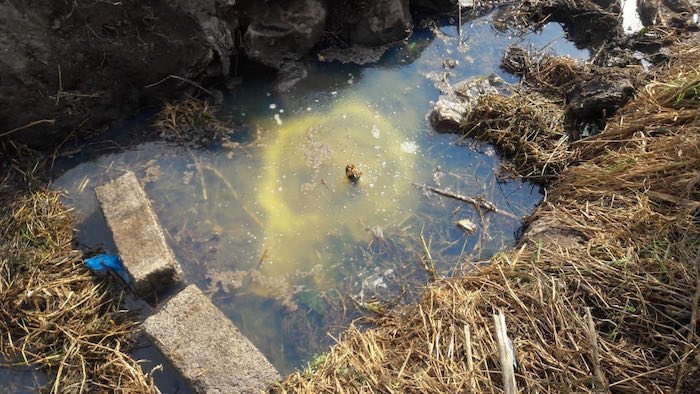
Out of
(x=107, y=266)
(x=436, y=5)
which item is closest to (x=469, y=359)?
(x=107, y=266)

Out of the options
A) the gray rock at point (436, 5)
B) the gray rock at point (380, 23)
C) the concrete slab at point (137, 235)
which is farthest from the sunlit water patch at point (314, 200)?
the gray rock at point (436, 5)

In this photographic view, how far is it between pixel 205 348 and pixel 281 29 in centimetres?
275

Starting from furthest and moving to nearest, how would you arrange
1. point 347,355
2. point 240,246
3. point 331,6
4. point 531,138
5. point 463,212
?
point 331,6 < point 531,138 < point 463,212 < point 240,246 < point 347,355

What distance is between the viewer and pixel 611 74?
13.9 ft

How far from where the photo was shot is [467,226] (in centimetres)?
375

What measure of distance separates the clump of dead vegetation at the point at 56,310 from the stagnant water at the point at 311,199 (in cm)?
22

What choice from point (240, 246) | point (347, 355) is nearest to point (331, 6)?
point (240, 246)

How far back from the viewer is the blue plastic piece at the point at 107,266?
10.6ft

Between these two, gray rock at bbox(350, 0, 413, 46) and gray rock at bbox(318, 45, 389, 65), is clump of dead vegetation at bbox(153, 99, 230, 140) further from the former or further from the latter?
gray rock at bbox(350, 0, 413, 46)

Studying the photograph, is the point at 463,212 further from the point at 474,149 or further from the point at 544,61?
the point at 544,61

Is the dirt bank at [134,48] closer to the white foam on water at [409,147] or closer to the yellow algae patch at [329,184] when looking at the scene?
the yellow algae patch at [329,184]

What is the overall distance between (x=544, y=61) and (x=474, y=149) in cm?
127

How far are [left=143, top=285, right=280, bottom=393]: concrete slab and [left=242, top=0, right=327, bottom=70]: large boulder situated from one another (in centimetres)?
226

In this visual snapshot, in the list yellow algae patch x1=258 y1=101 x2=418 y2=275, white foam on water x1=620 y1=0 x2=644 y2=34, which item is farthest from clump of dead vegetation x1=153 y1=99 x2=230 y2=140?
white foam on water x1=620 y1=0 x2=644 y2=34
